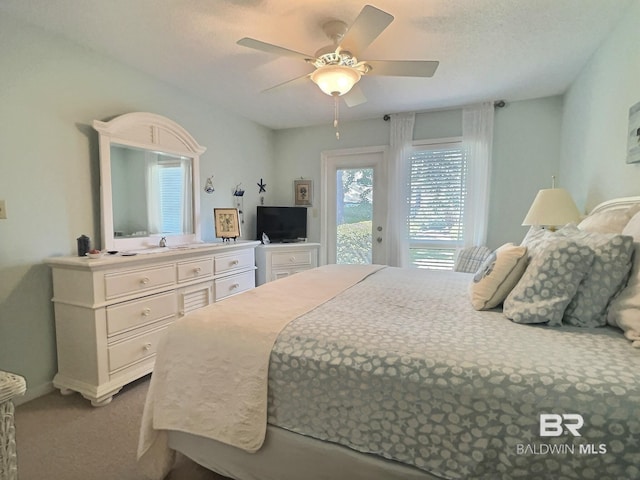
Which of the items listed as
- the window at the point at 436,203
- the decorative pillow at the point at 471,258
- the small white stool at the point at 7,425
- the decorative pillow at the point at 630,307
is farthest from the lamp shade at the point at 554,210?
the small white stool at the point at 7,425

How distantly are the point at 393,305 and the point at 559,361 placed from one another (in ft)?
2.37

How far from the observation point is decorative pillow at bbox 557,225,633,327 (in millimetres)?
1197

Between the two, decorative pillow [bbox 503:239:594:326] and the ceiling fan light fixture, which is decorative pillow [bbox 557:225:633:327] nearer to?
decorative pillow [bbox 503:239:594:326]

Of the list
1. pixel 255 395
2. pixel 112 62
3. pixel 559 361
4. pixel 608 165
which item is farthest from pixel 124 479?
pixel 608 165

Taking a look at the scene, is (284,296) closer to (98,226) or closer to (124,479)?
(124,479)

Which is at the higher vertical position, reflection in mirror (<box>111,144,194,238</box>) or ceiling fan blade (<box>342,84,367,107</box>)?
ceiling fan blade (<box>342,84,367,107</box>)

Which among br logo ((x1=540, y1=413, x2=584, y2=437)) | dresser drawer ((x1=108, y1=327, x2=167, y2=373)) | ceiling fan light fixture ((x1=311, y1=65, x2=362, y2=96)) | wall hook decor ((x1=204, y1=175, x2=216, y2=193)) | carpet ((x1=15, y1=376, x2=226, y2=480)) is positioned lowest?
carpet ((x1=15, y1=376, x2=226, y2=480))

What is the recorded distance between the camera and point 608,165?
2184mm

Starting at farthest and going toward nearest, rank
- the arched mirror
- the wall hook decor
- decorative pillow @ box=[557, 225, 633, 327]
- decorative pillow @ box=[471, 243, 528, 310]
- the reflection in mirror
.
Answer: the wall hook decor → the reflection in mirror → the arched mirror → decorative pillow @ box=[471, 243, 528, 310] → decorative pillow @ box=[557, 225, 633, 327]

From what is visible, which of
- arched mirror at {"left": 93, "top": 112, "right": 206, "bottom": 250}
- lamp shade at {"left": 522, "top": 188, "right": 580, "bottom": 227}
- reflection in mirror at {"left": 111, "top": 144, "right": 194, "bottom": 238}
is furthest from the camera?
reflection in mirror at {"left": 111, "top": 144, "right": 194, "bottom": 238}

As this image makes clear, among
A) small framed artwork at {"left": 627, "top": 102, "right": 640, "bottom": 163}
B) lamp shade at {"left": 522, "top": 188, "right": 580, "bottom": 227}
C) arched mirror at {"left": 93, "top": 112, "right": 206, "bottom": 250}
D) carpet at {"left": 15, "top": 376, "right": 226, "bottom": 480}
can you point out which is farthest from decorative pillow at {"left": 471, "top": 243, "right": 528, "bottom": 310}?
arched mirror at {"left": 93, "top": 112, "right": 206, "bottom": 250}

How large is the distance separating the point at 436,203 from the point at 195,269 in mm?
2745

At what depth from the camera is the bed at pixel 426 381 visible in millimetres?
867

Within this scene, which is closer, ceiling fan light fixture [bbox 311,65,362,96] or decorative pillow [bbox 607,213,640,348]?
decorative pillow [bbox 607,213,640,348]
